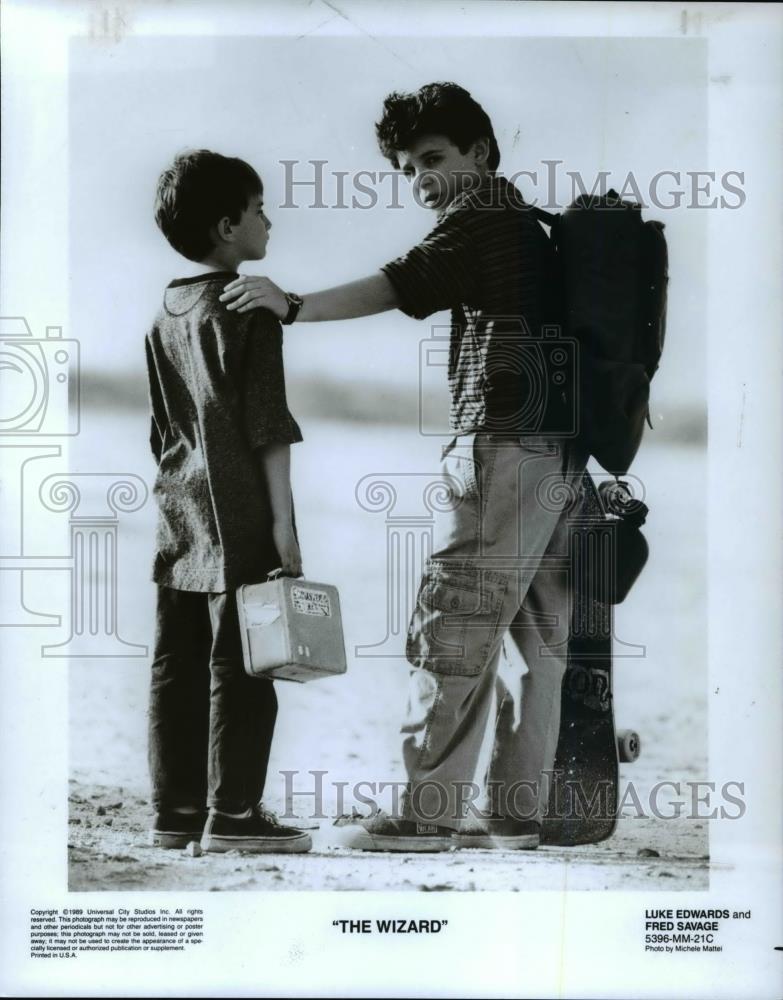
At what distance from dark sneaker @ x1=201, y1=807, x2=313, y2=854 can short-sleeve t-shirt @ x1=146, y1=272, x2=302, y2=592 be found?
1.32 ft

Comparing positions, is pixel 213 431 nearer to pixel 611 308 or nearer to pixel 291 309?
pixel 291 309

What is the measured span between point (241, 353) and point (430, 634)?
0.58 m

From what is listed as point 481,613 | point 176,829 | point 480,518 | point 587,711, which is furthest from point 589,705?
point 176,829

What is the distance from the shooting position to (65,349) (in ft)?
7.41

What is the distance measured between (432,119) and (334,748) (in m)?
1.10

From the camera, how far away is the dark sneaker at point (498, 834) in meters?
2.23

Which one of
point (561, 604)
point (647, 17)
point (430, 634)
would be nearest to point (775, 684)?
point (561, 604)

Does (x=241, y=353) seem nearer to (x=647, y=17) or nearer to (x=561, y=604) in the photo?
(x=561, y=604)

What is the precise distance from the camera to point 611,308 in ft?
7.39

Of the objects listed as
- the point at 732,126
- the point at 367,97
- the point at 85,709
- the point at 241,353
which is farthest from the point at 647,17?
the point at 85,709

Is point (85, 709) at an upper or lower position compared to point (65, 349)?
lower

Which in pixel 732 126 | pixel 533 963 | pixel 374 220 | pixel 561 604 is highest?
pixel 732 126

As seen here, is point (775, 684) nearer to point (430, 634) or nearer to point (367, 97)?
point (430, 634)

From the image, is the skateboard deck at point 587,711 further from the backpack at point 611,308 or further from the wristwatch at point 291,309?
the wristwatch at point 291,309
